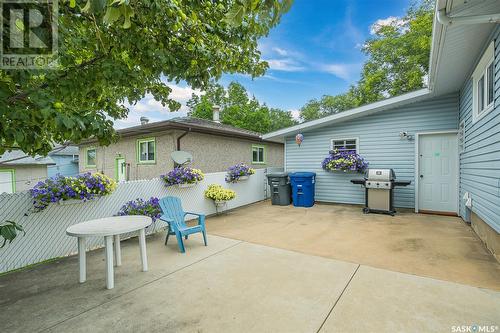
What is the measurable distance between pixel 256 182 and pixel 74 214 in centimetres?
598

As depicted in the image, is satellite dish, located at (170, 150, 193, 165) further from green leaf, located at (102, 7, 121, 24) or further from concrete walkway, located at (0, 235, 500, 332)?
green leaf, located at (102, 7, 121, 24)

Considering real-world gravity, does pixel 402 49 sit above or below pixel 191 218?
above

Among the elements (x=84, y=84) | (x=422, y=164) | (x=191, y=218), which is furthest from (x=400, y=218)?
(x=84, y=84)

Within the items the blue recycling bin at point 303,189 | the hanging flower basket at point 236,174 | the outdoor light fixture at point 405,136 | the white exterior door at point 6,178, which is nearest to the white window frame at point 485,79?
the outdoor light fixture at point 405,136

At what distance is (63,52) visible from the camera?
7.27 ft

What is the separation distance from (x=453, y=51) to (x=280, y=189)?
5590 millimetres

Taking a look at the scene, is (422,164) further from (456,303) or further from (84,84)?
(84,84)

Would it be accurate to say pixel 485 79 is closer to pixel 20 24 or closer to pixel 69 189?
pixel 20 24

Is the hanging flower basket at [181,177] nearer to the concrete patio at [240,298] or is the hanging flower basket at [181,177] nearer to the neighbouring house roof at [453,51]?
the concrete patio at [240,298]

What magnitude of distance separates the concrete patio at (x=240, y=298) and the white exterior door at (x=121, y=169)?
768 centimetres

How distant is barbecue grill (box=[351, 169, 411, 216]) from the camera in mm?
6469

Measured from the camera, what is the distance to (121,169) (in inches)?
436

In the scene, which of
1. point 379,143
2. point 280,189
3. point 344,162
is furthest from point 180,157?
point 379,143

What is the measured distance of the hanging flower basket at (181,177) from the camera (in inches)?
219
